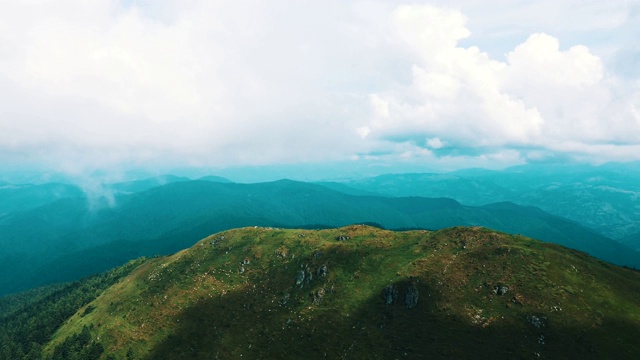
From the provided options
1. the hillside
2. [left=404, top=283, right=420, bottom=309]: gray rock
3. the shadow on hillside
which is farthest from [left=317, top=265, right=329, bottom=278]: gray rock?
[left=404, top=283, right=420, bottom=309]: gray rock

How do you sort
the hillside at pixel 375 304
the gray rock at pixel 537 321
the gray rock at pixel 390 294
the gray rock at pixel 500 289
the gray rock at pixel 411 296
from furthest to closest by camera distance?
the gray rock at pixel 390 294
the gray rock at pixel 411 296
the gray rock at pixel 500 289
the hillside at pixel 375 304
the gray rock at pixel 537 321

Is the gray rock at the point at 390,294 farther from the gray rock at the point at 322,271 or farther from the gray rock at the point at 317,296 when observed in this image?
the gray rock at the point at 322,271

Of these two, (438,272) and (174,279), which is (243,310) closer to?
(174,279)

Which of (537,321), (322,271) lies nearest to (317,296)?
(322,271)

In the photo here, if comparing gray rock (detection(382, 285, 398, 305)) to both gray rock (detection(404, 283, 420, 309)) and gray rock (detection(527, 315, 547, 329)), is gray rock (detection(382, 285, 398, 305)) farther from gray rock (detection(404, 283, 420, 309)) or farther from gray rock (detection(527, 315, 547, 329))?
gray rock (detection(527, 315, 547, 329))

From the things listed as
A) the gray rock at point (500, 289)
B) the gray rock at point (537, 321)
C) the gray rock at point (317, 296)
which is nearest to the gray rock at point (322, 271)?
the gray rock at point (317, 296)

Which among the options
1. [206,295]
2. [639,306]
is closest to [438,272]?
[639,306]
